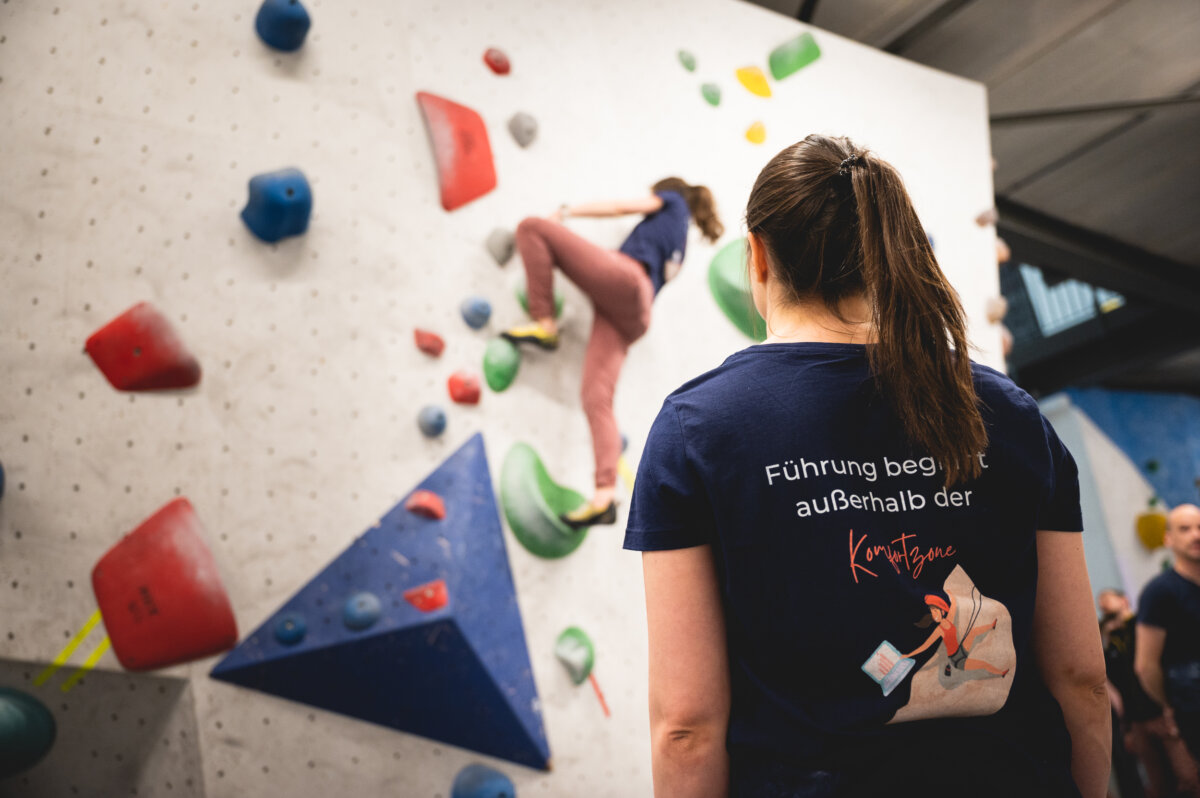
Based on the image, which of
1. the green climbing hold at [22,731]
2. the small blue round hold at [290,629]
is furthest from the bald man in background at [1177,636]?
the green climbing hold at [22,731]

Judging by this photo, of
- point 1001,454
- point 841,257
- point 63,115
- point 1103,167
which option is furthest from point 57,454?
point 1103,167

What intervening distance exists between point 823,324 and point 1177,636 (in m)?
2.63

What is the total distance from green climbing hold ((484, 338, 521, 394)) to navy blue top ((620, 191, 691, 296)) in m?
0.47

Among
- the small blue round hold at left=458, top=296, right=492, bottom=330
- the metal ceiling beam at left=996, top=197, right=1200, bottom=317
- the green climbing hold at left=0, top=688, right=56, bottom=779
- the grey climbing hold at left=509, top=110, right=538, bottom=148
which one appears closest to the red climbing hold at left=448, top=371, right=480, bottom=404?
the small blue round hold at left=458, top=296, right=492, bottom=330

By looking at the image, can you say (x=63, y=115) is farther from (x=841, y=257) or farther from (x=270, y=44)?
(x=841, y=257)

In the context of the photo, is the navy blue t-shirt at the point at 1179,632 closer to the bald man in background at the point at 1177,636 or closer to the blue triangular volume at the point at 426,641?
the bald man in background at the point at 1177,636

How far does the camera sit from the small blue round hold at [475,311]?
7.36 ft

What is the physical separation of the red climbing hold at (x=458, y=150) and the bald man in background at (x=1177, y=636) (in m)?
2.55

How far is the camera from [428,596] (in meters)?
2.02

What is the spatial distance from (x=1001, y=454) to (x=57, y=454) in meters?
1.85

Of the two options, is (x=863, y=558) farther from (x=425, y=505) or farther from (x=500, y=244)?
(x=500, y=244)

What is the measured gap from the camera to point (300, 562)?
6.36 ft

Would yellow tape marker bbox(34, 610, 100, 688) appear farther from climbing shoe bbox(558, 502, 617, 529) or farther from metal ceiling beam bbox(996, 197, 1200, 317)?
metal ceiling beam bbox(996, 197, 1200, 317)

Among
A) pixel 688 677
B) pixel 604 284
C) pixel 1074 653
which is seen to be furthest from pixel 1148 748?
pixel 688 677
